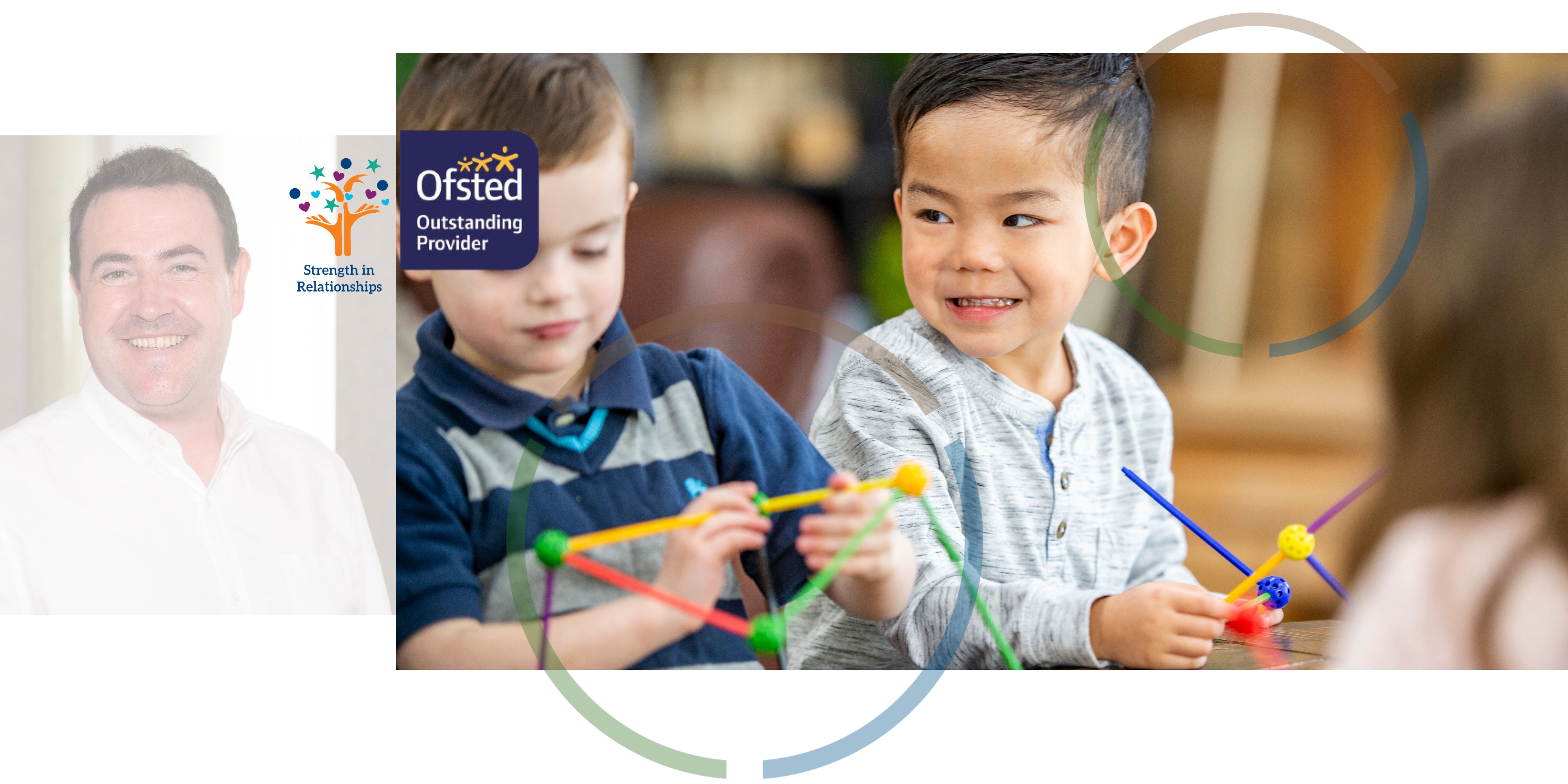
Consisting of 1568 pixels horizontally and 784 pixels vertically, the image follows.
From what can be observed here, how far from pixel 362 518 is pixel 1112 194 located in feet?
1.97

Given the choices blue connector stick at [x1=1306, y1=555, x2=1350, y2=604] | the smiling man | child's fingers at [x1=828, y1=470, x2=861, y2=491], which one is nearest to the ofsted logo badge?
the smiling man

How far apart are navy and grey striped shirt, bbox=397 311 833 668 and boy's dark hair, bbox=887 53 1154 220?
0.75ft

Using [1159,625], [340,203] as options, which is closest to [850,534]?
[1159,625]

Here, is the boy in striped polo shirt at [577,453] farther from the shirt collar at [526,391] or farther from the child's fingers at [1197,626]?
the child's fingers at [1197,626]

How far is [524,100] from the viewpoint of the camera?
78 cm

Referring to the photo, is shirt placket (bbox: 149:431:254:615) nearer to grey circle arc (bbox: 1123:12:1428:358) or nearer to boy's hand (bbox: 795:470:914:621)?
boy's hand (bbox: 795:470:914:621)

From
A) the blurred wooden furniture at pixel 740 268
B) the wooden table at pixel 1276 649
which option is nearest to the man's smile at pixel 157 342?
the blurred wooden furniture at pixel 740 268

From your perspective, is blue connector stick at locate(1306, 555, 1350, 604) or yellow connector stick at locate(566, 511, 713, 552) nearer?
yellow connector stick at locate(566, 511, 713, 552)

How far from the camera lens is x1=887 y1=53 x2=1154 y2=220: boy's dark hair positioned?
787 mm

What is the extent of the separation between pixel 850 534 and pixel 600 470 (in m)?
0.17

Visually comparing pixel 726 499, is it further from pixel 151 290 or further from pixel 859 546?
pixel 151 290

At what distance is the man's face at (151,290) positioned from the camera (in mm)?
818

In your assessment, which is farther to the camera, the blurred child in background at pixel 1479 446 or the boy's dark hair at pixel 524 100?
the boy's dark hair at pixel 524 100

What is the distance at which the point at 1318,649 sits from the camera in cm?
80
